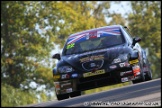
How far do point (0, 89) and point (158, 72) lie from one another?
40.2 metres

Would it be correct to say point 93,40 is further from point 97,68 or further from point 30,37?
point 30,37

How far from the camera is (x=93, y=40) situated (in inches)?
501

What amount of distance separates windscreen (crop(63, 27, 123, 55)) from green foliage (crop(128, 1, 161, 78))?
4124cm

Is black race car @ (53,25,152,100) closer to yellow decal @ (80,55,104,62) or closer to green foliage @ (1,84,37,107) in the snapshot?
yellow decal @ (80,55,104,62)

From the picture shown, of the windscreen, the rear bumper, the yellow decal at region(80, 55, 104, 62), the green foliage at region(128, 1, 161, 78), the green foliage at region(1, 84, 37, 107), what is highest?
the green foliage at region(128, 1, 161, 78)

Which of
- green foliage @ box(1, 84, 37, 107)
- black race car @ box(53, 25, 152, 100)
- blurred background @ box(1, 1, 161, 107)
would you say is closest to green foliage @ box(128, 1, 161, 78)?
blurred background @ box(1, 1, 161, 107)

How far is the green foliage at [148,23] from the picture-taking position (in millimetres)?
54344

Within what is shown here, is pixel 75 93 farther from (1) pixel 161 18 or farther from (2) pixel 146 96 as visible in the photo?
(1) pixel 161 18

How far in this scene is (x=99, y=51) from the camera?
1159 cm

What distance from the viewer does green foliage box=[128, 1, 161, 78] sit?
54.3 meters

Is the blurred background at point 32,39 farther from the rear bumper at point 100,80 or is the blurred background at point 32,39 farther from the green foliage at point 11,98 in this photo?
the rear bumper at point 100,80

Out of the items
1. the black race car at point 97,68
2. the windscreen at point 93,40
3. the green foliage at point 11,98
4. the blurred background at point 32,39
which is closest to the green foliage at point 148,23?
the blurred background at point 32,39

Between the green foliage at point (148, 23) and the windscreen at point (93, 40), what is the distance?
135ft

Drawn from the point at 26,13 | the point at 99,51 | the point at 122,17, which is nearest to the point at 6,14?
the point at 26,13
